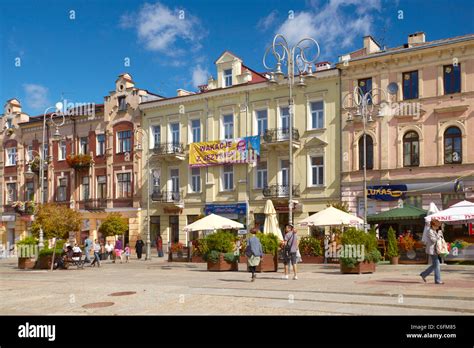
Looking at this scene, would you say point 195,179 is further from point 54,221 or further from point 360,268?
point 360,268

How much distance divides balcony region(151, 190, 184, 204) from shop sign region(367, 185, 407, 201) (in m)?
14.6

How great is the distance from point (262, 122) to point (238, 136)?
197 cm

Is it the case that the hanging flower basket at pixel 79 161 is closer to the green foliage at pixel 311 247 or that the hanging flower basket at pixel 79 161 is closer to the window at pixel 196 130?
the window at pixel 196 130

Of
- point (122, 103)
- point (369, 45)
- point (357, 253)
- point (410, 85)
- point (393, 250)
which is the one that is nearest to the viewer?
point (357, 253)

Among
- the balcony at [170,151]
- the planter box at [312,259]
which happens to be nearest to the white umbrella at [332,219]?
the planter box at [312,259]

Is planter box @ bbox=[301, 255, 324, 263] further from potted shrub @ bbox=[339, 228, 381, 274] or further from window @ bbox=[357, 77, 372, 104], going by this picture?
window @ bbox=[357, 77, 372, 104]

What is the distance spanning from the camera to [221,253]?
2423cm

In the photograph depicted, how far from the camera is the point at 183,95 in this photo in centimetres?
4384

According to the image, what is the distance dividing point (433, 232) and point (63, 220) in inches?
955

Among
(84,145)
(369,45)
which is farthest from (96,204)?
(369,45)

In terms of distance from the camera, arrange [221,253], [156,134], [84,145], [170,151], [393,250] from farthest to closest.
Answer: [84,145] < [156,134] < [170,151] < [393,250] < [221,253]

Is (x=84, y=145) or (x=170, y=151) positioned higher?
(x=84, y=145)

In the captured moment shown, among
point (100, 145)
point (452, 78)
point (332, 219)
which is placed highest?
point (452, 78)

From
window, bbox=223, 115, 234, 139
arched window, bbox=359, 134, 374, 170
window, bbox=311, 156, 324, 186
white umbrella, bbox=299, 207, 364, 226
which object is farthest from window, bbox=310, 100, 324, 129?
white umbrella, bbox=299, 207, 364, 226
